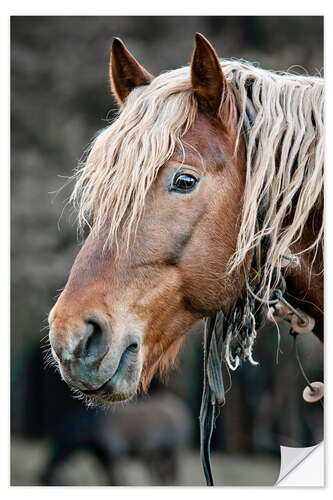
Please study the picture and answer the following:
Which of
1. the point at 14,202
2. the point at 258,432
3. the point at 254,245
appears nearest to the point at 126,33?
the point at 14,202

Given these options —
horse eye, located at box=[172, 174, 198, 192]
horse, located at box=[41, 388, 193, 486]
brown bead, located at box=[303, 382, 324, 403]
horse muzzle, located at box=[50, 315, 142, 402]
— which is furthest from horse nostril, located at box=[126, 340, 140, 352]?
horse, located at box=[41, 388, 193, 486]

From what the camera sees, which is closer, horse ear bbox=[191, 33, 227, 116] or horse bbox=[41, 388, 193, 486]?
horse ear bbox=[191, 33, 227, 116]

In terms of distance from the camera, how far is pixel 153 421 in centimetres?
370

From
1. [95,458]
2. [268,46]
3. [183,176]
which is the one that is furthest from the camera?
[95,458]

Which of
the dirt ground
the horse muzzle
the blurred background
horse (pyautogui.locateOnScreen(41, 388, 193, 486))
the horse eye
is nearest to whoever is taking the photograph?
the horse muzzle

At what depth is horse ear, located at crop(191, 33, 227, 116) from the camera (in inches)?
57.6

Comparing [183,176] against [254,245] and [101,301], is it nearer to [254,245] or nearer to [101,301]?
[254,245]

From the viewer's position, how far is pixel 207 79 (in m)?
1.51

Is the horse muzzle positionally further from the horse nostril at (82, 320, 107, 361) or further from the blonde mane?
the blonde mane

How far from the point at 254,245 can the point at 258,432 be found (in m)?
1.73

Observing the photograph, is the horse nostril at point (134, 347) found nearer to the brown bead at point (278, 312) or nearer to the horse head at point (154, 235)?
the horse head at point (154, 235)
